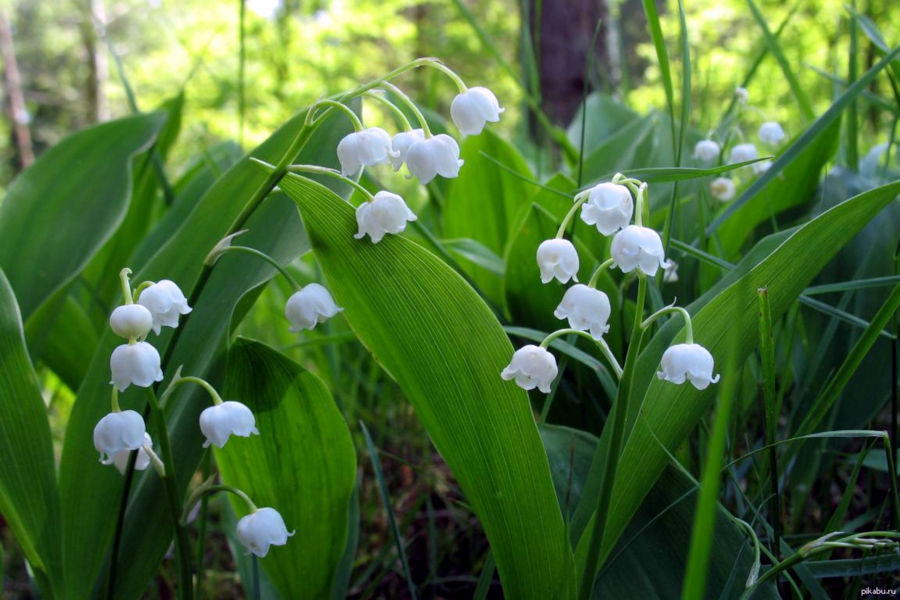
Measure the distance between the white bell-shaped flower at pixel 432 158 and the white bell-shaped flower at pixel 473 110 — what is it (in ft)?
0.17

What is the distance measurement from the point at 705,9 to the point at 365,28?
3972 mm

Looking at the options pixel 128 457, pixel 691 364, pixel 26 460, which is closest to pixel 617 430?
pixel 691 364

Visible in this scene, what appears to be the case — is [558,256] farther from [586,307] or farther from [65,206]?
[65,206]

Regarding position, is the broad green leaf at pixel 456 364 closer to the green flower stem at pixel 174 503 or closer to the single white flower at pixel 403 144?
the single white flower at pixel 403 144

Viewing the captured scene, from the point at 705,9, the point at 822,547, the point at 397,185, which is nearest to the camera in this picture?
the point at 822,547

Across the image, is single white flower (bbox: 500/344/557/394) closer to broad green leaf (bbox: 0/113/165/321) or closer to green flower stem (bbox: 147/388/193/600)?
green flower stem (bbox: 147/388/193/600)

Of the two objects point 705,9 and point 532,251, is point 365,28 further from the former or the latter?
point 532,251

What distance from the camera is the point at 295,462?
99cm

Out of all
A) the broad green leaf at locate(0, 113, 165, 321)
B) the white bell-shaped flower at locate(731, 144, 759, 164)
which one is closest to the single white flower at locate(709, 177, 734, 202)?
the white bell-shaped flower at locate(731, 144, 759, 164)

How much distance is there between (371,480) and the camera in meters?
1.54

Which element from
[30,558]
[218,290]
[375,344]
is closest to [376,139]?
[375,344]

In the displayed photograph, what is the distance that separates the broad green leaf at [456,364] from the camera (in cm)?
81

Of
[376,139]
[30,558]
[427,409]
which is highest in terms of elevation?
[376,139]

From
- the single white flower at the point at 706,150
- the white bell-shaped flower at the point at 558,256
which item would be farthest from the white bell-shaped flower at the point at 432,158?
→ the single white flower at the point at 706,150
